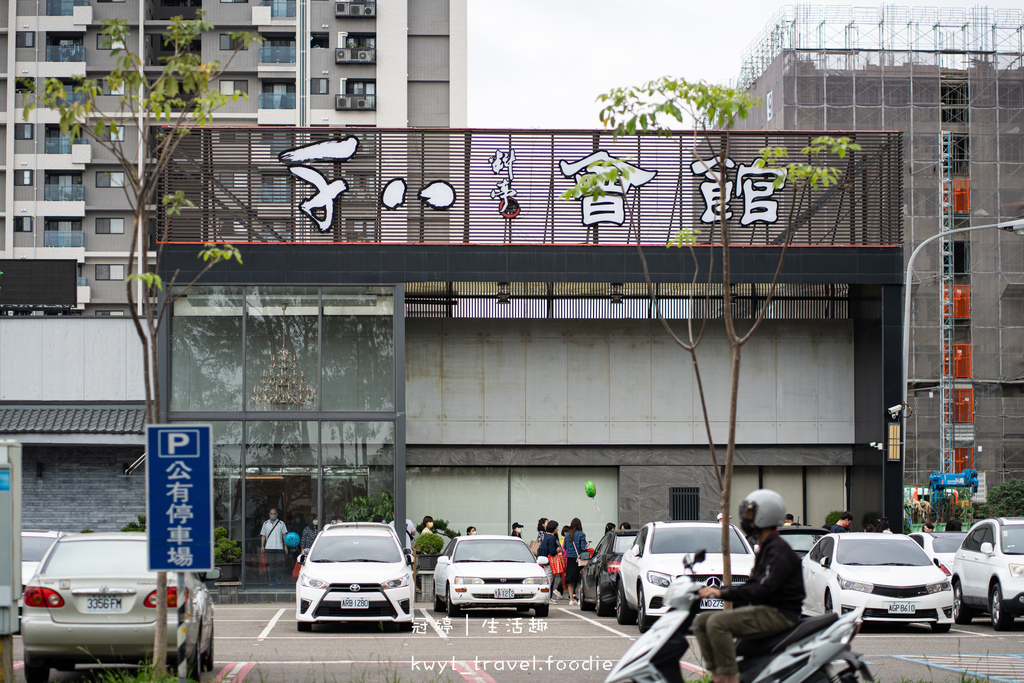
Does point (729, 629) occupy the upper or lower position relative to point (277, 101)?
lower

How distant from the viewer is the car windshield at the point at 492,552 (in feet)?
66.4

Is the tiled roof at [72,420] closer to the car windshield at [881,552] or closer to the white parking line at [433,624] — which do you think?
the white parking line at [433,624]

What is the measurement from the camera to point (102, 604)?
1138 centimetres

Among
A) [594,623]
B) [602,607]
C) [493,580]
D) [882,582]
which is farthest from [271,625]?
[882,582]

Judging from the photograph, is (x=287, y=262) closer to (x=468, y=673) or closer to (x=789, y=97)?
(x=468, y=673)

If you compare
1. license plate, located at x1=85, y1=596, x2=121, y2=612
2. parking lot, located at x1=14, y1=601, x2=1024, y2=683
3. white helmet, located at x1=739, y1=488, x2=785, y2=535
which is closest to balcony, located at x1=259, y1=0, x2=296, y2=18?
parking lot, located at x1=14, y1=601, x2=1024, y2=683

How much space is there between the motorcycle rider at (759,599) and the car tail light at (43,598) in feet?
21.7

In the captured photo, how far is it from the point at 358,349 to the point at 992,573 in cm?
1413

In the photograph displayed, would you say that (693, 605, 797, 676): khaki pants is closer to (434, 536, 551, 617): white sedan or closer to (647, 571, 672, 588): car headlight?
(647, 571, 672, 588): car headlight

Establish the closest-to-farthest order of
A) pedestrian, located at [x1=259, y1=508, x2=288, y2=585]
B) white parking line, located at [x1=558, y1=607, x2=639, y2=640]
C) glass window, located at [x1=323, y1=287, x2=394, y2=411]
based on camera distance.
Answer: white parking line, located at [x1=558, y1=607, x2=639, y2=640]
pedestrian, located at [x1=259, y1=508, x2=288, y2=585]
glass window, located at [x1=323, y1=287, x2=394, y2=411]

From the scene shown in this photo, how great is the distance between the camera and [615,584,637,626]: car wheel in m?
18.5

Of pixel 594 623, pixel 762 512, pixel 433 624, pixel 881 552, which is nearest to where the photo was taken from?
pixel 762 512

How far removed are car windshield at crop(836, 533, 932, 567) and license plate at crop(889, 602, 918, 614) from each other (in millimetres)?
831

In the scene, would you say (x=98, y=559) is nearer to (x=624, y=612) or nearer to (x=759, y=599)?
(x=759, y=599)
